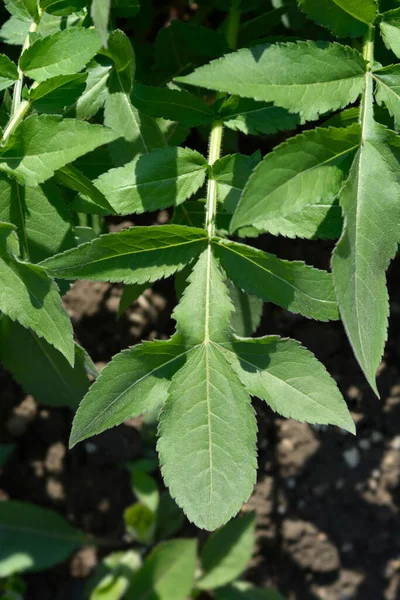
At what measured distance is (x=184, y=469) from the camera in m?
1.04

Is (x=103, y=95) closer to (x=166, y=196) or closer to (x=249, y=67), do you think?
(x=166, y=196)

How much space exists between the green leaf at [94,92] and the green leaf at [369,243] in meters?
0.51

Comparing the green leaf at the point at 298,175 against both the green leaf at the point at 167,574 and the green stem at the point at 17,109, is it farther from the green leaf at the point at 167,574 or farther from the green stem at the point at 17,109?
the green leaf at the point at 167,574

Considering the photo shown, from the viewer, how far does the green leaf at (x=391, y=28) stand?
107 cm

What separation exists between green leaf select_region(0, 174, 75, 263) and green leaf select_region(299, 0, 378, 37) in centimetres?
50

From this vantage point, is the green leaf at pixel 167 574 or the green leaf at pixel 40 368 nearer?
the green leaf at pixel 40 368

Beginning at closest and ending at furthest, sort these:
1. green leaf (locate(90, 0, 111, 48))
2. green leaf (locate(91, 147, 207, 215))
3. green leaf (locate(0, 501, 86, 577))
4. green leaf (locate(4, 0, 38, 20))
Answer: green leaf (locate(90, 0, 111, 48))
green leaf (locate(91, 147, 207, 215))
green leaf (locate(4, 0, 38, 20))
green leaf (locate(0, 501, 86, 577))

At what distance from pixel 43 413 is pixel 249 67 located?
1.51 meters

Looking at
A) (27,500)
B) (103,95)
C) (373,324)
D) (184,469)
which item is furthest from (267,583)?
(103,95)

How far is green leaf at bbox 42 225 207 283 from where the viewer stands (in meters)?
0.98

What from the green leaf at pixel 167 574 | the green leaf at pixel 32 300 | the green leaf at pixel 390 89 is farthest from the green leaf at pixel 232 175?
the green leaf at pixel 167 574

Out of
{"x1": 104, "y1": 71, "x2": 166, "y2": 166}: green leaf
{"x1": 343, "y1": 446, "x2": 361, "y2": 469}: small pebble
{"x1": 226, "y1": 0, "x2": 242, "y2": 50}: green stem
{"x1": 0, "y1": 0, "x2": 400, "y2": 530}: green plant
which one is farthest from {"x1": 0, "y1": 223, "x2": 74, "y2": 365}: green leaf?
{"x1": 343, "y1": 446, "x2": 361, "y2": 469}: small pebble

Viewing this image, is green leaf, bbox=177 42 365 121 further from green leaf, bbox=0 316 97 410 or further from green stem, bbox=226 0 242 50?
green leaf, bbox=0 316 97 410

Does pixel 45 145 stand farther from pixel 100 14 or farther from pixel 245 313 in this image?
pixel 245 313
